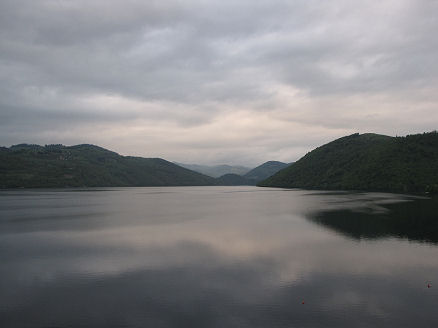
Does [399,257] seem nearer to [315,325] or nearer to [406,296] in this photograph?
[406,296]

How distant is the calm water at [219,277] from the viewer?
2755 centimetres

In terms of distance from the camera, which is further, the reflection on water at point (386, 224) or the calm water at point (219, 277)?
the reflection on water at point (386, 224)

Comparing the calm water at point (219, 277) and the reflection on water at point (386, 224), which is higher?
the reflection on water at point (386, 224)

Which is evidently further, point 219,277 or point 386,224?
point 386,224

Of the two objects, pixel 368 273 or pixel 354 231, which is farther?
pixel 354 231

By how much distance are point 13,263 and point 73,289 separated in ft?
52.5

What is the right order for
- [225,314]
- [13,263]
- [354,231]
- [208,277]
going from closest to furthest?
1. [225,314]
2. [208,277]
3. [13,263]
4. [354,231]

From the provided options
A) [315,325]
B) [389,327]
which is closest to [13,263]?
[315,325]

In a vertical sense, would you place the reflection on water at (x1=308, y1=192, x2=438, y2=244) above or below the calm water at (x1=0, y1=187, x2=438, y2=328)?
above

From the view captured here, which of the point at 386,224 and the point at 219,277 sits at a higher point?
the point at 386,224

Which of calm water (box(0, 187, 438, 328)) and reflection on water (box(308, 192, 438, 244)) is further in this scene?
reflection on water (box(308, 192, 438, 244))

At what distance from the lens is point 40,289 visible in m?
33.7

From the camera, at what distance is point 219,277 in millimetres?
37969

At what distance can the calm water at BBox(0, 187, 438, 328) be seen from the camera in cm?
2755
